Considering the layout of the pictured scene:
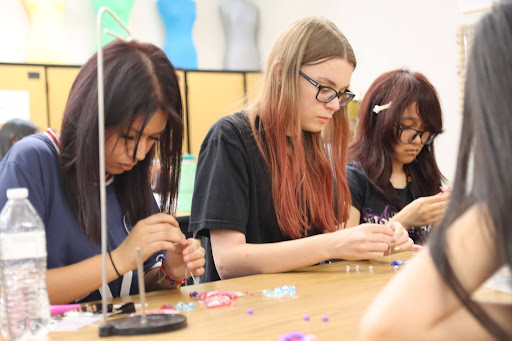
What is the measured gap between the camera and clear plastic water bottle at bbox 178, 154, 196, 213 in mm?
3947

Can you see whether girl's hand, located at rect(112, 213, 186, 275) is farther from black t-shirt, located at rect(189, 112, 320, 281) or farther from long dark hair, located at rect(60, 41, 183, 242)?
black t-shirt, located at rect(189, 112, 320, 281)

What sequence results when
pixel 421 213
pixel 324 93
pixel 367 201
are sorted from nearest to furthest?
pixel 324 93
pixel 421 213
pixel 367 201

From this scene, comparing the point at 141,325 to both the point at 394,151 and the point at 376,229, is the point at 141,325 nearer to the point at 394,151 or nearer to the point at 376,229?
the point at 376,229

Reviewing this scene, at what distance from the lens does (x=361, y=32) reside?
5066 mm

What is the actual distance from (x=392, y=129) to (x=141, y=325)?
161 centimetres

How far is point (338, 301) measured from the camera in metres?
1.34

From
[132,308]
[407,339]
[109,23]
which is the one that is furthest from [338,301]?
[109,23]

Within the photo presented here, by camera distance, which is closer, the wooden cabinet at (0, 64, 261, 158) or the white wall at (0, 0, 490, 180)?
the white wall at (0, 0, 490, 180)

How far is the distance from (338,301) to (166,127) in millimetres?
615

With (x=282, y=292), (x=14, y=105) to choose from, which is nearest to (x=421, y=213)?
(x=282, y=292)

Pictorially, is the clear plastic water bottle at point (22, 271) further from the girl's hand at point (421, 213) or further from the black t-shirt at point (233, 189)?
the girl's hand at point (421, 213)

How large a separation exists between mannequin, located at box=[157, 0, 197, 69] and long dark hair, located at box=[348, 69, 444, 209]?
3304mm

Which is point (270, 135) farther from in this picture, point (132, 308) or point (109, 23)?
point (109, 23)

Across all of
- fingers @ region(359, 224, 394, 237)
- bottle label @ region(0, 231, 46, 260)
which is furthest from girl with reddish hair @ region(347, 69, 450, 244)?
bottle label @ region(0, 231, 46, 260)
